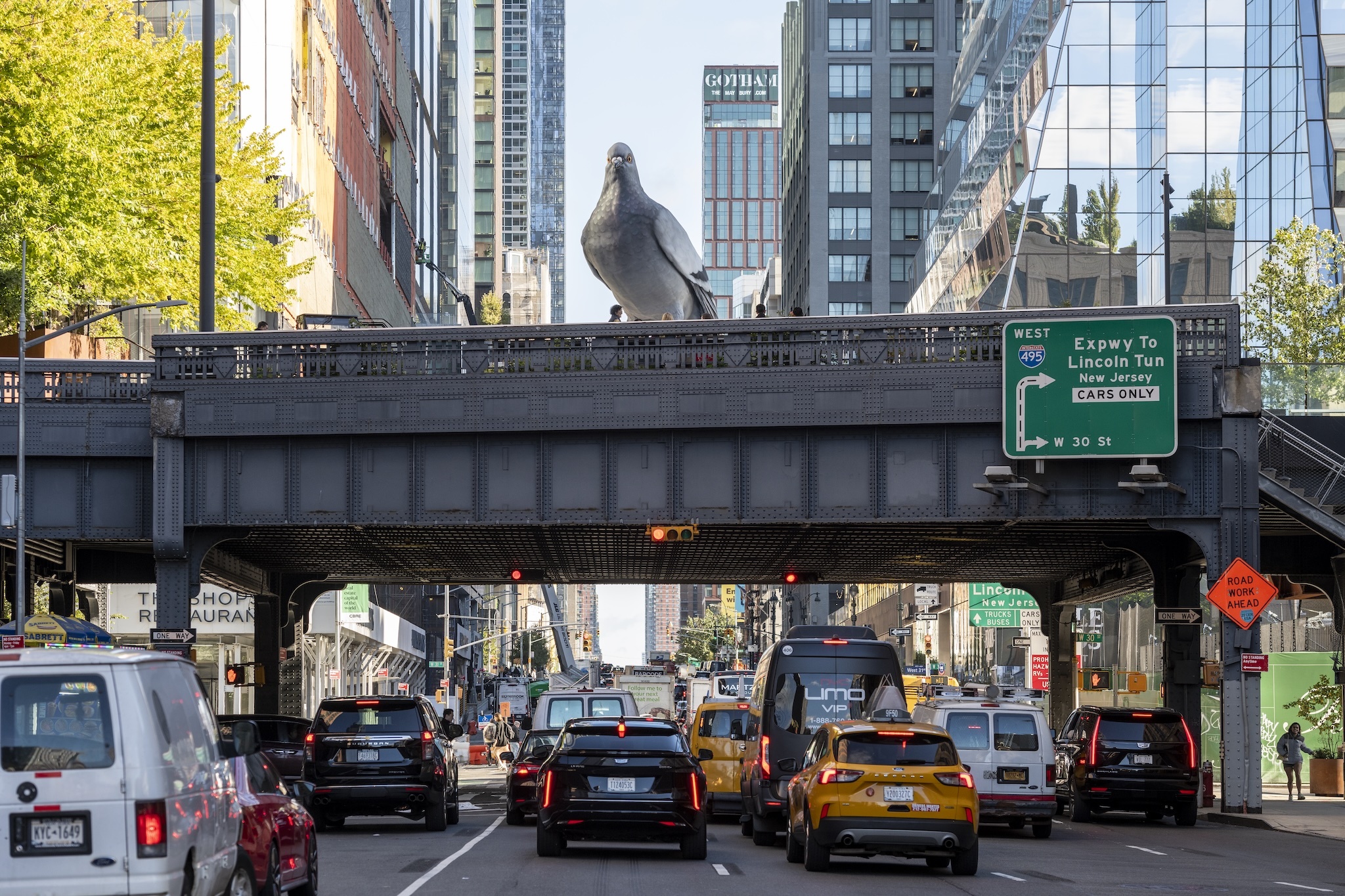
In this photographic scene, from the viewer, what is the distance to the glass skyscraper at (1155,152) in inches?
2808

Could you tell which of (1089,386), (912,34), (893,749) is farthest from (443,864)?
(912,34)

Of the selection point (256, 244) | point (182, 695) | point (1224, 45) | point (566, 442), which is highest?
point (1224, 45)

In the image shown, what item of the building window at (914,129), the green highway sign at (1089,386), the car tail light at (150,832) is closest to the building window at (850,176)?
the building window at (914,129)

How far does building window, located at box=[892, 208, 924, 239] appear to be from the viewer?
455ft

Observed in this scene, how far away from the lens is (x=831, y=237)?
459ft

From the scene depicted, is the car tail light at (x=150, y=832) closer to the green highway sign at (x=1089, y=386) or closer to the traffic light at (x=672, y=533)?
the green highway sign at (x=1089, y=386)

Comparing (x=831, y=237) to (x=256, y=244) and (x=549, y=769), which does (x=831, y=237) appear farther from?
(x=549, y=769)

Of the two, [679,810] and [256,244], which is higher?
[256,244]

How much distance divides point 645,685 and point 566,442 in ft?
135

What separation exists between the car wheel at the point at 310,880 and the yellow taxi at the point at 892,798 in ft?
20.6

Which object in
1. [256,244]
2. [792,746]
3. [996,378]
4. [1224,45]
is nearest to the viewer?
[792,746]

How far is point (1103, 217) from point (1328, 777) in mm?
35328

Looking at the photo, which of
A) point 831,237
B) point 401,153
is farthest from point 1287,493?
point 831,237

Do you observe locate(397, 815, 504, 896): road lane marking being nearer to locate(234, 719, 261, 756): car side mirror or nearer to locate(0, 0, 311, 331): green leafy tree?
locate(234, 719, 261, 756): car side mirror
